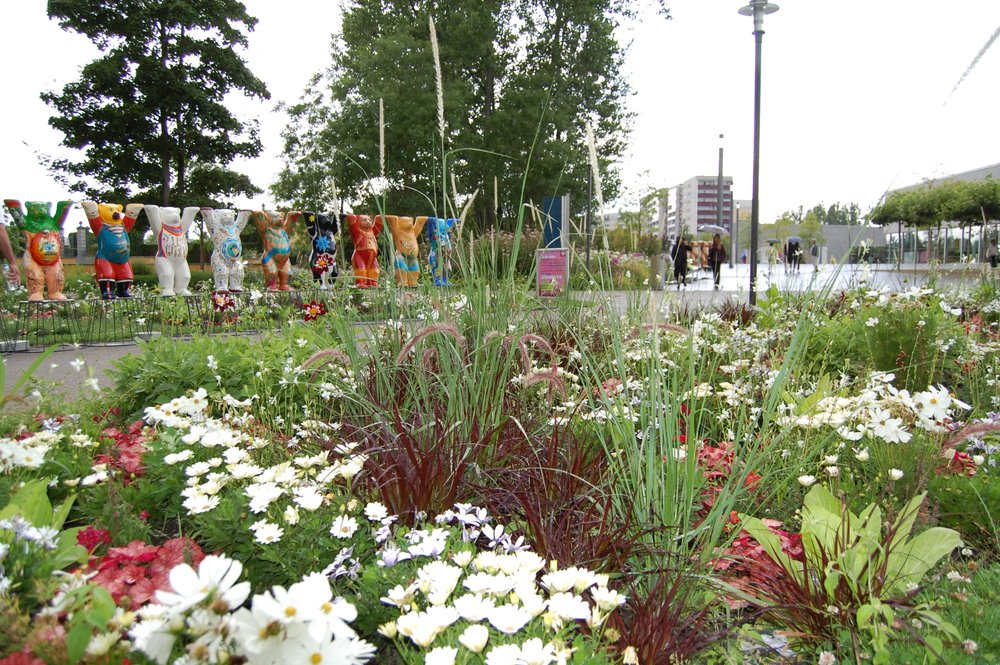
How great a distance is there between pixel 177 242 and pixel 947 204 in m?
37.0

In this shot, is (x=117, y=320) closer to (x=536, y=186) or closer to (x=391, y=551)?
(x=391, y=551)

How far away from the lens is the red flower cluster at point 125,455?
2232mm

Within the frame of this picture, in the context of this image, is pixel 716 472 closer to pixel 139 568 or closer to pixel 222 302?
pixel 139 568

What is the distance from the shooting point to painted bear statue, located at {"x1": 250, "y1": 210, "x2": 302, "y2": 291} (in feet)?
37.6

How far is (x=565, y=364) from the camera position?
15.0 feet

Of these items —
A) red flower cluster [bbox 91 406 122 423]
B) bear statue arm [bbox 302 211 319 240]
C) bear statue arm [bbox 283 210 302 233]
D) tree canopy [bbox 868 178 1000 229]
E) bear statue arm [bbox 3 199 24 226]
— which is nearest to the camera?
red flower cluster [bbox 91 406 122 423]

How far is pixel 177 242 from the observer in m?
10.3

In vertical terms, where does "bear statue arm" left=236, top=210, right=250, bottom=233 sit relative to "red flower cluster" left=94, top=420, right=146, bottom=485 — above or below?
Answer: above

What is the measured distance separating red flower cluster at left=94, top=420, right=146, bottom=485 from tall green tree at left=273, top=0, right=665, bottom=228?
19.5m

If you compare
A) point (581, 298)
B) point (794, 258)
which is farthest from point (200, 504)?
point (794, 258)

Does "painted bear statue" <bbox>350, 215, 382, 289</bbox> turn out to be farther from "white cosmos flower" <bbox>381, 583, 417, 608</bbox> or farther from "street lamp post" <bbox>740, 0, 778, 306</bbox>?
"white cosmos flower" <bbox>381, 583, 417, 608</bbox>

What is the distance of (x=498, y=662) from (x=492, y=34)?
26.3 m

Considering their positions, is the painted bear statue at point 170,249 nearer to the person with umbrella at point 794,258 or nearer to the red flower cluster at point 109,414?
the red flower cluster at point 109,414

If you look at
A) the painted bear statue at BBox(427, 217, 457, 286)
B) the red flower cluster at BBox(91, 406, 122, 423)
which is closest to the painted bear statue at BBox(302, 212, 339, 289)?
the red flower cluster at BBox(91, 406, 122, 423)
